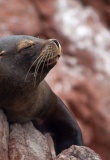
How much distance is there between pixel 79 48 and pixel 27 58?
6.58 metres

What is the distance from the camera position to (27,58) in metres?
5.26

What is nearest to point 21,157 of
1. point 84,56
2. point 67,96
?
point 67,96

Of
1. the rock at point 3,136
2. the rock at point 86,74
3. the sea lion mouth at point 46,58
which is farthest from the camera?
the rock at point 86,74

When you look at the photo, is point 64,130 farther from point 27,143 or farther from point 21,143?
point 21,143

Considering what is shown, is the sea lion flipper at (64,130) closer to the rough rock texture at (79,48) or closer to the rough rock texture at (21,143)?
the rough rock texture at (21,143)

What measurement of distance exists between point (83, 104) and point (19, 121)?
5587 mm

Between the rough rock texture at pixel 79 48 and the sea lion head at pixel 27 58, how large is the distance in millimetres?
4813

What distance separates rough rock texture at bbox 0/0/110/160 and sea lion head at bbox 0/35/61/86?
15.8 ft

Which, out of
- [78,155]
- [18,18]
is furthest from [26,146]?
Answer: [18,18]

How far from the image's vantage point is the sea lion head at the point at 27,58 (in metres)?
5.17

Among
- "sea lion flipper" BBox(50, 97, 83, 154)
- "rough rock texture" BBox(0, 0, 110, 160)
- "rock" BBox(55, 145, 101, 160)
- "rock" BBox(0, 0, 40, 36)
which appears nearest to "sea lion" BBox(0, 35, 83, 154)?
"sea lion flipper" BBox(50, 97, 83, 154)

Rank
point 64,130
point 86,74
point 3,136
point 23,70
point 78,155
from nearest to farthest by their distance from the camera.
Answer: point 78,155 → point 3,136 → point 23,70 → point 64,130 → point 86,74

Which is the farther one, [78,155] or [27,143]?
[27,143]

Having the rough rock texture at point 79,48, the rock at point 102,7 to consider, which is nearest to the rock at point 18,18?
the rough rock texture at point 79,48
